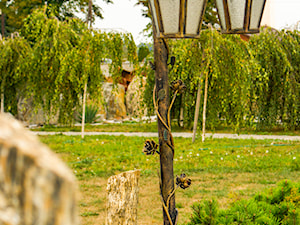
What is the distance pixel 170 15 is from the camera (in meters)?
1.41

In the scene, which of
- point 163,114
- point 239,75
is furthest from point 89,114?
point 163,114

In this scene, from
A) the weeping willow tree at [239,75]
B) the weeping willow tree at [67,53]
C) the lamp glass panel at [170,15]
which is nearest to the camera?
the lamp glass panel at [170,15]

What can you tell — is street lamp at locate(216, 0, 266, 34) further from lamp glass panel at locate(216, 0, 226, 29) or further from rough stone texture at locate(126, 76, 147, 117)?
rough stone texture at locate(126, 76, 147, 117)

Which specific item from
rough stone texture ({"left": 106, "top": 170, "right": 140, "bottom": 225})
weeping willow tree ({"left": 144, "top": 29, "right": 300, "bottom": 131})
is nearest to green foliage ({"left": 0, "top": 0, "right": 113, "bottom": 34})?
weeping willow tree ({"left": 144, "top": 29, "right": 300, "bottom": 131})

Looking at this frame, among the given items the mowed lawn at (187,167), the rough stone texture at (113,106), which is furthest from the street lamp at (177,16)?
the rough stone texture at (113,106)

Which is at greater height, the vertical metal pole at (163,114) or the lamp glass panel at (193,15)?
the lamp glass panel at (193,15)

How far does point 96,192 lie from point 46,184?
3.99 metres

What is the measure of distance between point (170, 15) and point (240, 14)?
1.23 feet

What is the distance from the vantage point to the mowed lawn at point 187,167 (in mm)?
3680

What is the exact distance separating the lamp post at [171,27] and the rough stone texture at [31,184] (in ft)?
4.16

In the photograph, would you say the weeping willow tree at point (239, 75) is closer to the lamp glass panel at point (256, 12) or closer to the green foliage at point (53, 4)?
the lamp glass panel at point (256, 12)

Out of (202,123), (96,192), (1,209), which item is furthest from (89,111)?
(1,209)

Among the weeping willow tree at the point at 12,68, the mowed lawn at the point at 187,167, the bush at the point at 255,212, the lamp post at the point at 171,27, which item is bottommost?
the mowed lawn at the point at 187,167

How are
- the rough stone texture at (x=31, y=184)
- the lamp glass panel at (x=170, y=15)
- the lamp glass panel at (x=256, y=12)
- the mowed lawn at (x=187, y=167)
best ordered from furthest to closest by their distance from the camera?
1. the mowed lawn at (x=187, y=167)
2. the lamp glass panel at (x=256, y=12)
3. the lamp glass panel at (x=170, y=15)
4. the rough stone texture at (x=31, y=184)
